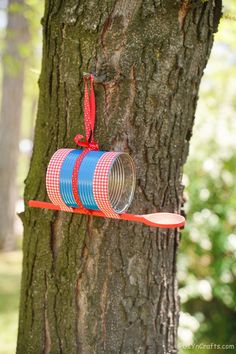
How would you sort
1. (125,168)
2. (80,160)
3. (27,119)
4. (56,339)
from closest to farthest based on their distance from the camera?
(80,160) → (125,168) → (56,339) → (27,119)

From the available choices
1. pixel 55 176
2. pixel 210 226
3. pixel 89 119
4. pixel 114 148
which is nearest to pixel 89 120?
pixel 89 119

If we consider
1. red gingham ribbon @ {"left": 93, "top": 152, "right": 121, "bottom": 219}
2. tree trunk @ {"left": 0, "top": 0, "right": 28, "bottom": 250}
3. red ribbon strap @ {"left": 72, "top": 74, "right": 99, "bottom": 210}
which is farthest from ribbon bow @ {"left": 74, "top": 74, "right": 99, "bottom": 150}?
tree trunk @ {"left": 0, "top": 0, "right": 28, "bottom": 250}

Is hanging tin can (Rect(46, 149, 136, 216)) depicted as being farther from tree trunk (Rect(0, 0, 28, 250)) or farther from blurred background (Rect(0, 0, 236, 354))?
tree trunk (Rect(0, 0, 28, 250))

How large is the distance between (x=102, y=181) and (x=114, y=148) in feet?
0.84

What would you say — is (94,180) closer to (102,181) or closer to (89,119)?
(102,181)

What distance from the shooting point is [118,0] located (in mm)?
1787

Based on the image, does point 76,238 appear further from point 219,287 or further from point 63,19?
point 219,287

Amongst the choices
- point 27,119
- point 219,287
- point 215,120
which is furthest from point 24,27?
point 27,119

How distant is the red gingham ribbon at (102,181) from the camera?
1.61m

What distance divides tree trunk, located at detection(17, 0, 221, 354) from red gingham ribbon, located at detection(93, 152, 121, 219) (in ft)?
0.68

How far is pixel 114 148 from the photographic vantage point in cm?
183

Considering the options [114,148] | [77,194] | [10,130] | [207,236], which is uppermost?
[10,130]

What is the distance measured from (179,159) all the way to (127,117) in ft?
0.98

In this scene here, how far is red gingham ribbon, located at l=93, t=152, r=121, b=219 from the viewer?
1.61m
